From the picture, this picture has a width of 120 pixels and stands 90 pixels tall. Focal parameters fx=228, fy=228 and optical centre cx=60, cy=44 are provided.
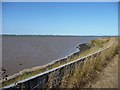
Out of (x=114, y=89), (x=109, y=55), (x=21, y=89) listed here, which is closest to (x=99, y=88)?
(x=114, y=89)

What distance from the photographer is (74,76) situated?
611 centimetres

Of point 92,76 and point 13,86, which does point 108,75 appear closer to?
point 92,76

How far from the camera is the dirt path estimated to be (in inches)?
250

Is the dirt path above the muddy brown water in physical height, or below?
above

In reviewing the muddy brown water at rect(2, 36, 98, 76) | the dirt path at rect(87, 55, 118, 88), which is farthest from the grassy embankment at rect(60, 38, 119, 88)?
the muddy brown water at rect(2, 36, 98, 76)

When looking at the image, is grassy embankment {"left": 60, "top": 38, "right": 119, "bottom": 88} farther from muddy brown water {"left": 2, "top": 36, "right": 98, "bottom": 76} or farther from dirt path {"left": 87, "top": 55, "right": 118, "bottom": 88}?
muddy brown water {"left": 2, "top": 36, "right": 98, "bottom": 76}

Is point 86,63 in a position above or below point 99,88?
above

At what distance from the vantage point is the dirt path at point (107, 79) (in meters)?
6.35

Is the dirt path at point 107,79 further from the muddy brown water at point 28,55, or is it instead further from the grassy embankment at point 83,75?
the muddy brown water at point 28,55

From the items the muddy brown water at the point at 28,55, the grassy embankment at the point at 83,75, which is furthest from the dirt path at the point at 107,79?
the muddy brown water at the point at 28,55

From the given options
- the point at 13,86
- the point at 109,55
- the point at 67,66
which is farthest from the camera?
the point at 109,55

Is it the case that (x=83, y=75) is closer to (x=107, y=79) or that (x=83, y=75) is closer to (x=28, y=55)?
(x=107, y=79)

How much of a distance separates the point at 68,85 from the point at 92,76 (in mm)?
1403

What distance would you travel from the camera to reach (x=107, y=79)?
7012 mm
